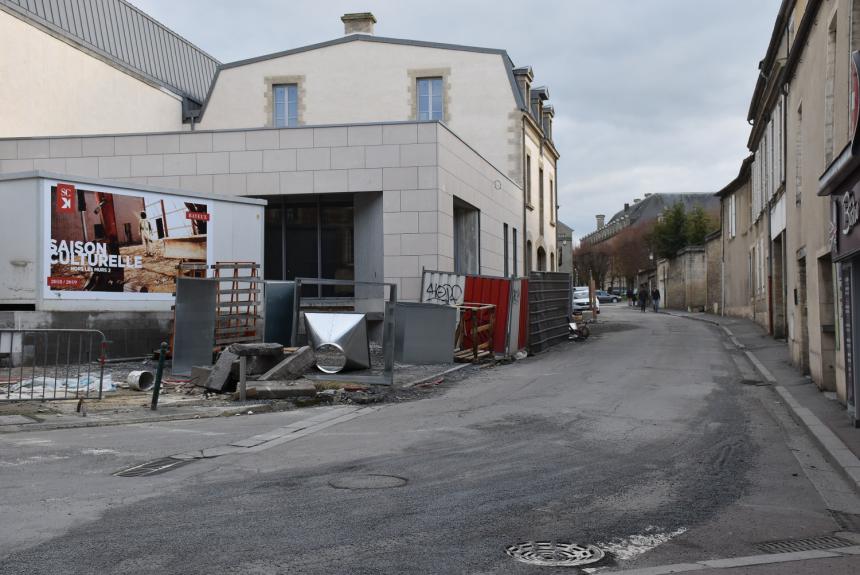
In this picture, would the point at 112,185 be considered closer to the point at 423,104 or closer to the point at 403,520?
the point at 403,520

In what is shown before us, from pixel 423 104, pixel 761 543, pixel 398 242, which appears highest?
pixel 423 104

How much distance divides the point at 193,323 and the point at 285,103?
16.5 metres

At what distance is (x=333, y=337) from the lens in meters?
13.3

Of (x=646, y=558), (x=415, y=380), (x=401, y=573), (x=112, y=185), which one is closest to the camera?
(x=401, y=573)

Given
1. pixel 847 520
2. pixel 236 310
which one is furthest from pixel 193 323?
pixel 847 520

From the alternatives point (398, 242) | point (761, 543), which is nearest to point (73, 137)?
point (398, 242)

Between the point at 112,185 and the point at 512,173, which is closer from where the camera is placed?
the point at 112,185

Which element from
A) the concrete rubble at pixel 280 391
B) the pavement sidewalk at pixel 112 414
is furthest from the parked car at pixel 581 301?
the pavement sidewalk at pixel 112 414

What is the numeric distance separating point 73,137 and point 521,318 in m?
12.3

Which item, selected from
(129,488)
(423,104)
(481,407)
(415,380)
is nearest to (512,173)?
(423,104)

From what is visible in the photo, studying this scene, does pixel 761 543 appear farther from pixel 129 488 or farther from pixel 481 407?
pixel 481 407

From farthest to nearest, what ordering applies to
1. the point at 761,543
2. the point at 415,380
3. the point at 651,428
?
the point at 415,380 < the point at 651,428 < the point at 761,543

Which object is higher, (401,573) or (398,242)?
(398,242)

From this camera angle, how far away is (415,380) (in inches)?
555
